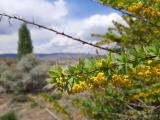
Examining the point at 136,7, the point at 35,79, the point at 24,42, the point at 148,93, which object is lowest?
the point at 35,79

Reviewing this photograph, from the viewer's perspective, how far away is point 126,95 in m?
5.81

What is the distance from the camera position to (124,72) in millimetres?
2699

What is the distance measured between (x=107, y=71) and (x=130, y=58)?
0.17 meters

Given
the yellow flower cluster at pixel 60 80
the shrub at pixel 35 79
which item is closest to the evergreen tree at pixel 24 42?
the shrub at pixel 35 79

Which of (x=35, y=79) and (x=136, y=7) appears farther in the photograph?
(x=35, y=79)

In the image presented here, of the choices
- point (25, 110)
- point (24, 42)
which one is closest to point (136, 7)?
point (25, 110)

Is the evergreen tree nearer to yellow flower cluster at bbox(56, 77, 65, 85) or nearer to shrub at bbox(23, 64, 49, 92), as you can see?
shrub at bbox(23, 64, 49, 92)

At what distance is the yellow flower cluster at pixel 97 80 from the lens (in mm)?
2881

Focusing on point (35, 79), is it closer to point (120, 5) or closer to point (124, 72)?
point (120, 5)

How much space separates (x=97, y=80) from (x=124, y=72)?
13.0 inches

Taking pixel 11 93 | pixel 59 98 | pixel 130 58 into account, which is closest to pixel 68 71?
pixel 130 58

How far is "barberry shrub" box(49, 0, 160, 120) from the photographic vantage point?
271cm

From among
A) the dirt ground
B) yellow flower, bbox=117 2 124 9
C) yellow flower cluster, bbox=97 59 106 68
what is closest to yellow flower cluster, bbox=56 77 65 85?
yellow flower cluster, bbox=97 59 106 68

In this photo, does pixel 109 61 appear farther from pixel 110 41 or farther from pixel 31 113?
pixel 31 113
